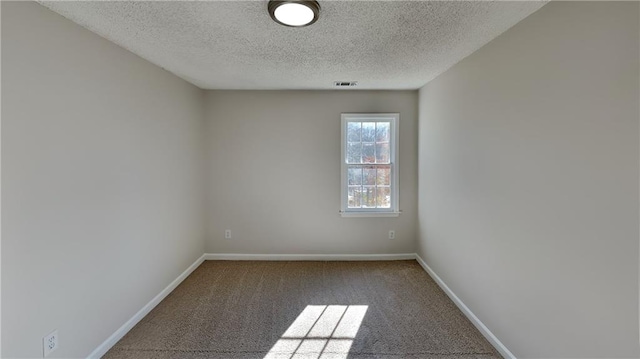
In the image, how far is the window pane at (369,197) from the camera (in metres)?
3.97

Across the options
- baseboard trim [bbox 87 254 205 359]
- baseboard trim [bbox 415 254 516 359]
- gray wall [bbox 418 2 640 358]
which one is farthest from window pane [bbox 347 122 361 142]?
baseboard trim [bbox 87 254 205 359]

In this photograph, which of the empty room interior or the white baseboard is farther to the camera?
the white baseboard

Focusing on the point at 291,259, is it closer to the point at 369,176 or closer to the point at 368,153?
the point at 369,176

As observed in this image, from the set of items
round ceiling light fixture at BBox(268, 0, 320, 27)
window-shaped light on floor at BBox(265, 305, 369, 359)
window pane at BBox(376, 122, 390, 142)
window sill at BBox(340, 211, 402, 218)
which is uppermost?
round ceiling light fixture at BBox(268, 0, 320, 27)

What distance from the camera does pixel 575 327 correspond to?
1.48 meters

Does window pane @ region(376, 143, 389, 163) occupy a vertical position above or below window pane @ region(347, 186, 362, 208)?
above

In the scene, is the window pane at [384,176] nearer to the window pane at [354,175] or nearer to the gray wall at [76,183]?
the window pane at [354,175]

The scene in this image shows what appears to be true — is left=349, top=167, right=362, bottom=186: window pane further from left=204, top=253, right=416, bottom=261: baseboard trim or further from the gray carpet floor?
the gray carpet floor

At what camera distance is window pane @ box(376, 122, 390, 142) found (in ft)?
12.9

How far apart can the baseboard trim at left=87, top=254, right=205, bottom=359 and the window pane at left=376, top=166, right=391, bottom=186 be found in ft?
9.46

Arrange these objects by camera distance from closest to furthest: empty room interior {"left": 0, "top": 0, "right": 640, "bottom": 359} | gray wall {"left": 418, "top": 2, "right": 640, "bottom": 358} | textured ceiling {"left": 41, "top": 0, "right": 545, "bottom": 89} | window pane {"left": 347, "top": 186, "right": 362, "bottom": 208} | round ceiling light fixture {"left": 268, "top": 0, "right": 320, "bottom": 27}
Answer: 1. gray wall {"left": 418, "top": 2, "right": 640, "bottom": 358}
2. empty room interior {"left": 0, "top": 0, "right": 640, "bottom": 359}
3. round ceiling light fixture {"left": 268, "top": 0, "right": 320, "bottom": 27}
4. textured ceiling {"left": 41, "top": 0, "right": 545, "bottom": 89}
5. window pane {"left": 347, "top": 186, "right": 362, "bottom": 208}

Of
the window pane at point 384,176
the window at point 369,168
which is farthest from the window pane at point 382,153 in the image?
the window pane at point 384,176

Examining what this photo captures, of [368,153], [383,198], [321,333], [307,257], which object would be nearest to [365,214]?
[383,198]

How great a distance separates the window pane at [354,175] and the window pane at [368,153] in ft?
0.53
